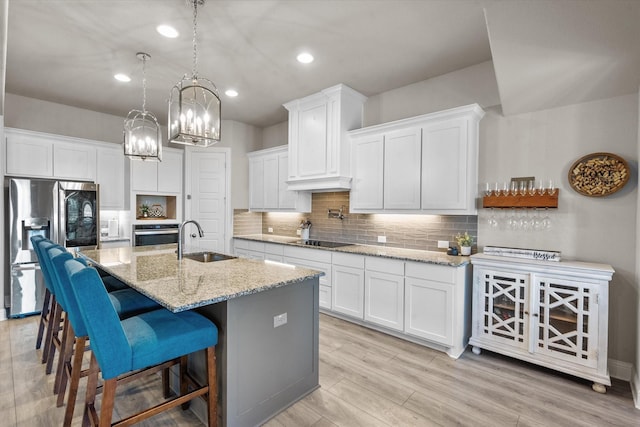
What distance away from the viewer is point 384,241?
3.98 meters

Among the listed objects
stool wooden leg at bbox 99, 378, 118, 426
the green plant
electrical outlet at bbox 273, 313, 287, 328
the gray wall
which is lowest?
stool wooden leg at bbox 99, 378, 118, 426

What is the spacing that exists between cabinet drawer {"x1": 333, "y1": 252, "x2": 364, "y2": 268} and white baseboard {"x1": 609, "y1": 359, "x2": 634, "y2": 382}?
2248 mm

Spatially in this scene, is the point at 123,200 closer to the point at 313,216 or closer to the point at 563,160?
the point at 313,216

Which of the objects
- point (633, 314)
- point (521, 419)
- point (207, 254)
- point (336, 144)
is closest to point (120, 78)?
point (207, 254)

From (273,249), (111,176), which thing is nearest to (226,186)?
(273,249)

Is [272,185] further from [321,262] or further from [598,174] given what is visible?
[598,174]

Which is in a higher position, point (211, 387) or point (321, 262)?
point (321, 262)

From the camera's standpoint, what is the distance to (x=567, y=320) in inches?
96.4

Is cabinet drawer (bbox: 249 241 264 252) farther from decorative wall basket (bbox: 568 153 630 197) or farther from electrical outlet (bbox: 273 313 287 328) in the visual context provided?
decorative wall basket (bbox: 568 153 630 197)

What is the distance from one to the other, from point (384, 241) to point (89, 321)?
125 inches

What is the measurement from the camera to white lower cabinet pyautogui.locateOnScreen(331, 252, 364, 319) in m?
3.54

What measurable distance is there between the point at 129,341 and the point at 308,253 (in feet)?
8.68

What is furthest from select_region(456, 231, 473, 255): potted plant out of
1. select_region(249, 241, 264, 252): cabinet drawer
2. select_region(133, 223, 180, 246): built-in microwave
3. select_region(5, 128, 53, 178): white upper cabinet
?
select_region(5, 128, 53, 178): white upper cabinet

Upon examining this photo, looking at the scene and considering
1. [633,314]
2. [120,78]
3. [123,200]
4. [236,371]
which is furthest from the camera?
[123,200]
